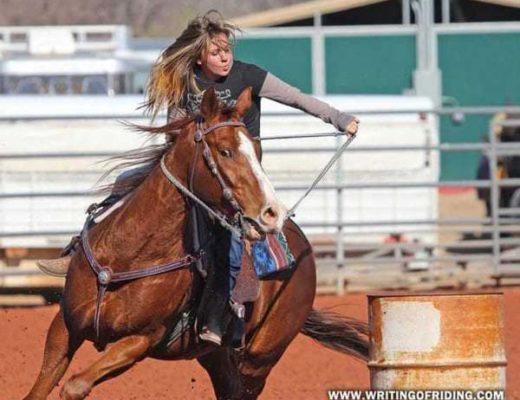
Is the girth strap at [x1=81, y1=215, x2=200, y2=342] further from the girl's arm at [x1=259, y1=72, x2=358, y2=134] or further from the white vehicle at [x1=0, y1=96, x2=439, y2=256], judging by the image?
the white vehicle at [x1=0, y1=96, x2=439, y2=256]

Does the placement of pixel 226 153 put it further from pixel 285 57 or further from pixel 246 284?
pixel 285 57

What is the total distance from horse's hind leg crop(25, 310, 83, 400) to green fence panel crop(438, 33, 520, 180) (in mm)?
14375

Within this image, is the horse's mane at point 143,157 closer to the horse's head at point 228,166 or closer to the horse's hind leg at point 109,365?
the horse's head at point 228,166

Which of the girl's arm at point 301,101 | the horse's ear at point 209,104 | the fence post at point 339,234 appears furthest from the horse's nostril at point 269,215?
the fence post at point 339,234

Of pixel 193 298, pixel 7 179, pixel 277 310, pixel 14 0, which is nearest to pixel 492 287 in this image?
pixel 7 179

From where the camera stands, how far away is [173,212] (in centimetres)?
553

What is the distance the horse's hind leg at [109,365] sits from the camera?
5.39 m

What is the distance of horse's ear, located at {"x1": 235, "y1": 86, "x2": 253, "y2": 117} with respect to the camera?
5469 millimetres

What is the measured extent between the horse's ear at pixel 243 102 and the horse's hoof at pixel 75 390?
1207 millimetres

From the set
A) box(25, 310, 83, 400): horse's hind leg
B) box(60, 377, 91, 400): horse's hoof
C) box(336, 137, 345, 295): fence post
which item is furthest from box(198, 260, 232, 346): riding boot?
box(336, 137, 345, 295): fence post

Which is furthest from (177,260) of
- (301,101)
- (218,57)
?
(301,101)

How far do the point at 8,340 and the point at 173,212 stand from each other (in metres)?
4.31

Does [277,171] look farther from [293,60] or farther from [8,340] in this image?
[293,60]

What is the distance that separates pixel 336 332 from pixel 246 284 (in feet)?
3.81
